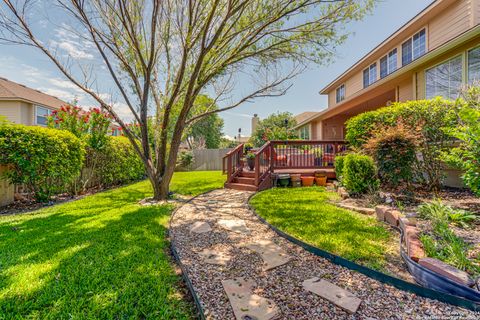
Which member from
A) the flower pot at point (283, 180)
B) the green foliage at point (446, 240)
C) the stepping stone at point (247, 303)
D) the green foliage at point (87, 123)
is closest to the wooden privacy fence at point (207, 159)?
the green foliage at point (87, 123)

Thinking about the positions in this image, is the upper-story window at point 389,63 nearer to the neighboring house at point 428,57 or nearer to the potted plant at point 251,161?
the neighboring house at point 428,57

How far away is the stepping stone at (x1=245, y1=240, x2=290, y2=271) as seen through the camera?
8.62 feet

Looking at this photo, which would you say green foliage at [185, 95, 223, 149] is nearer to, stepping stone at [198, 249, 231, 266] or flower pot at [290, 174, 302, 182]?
flower pot at [290, 174, 302, 182]

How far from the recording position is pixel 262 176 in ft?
24.3

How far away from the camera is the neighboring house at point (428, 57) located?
6252mm

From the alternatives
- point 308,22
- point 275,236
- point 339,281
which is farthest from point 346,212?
point 308,22

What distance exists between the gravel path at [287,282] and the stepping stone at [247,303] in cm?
5

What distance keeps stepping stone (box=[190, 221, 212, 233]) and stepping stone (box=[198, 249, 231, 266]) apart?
796 mm

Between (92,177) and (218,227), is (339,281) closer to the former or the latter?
(218,227)

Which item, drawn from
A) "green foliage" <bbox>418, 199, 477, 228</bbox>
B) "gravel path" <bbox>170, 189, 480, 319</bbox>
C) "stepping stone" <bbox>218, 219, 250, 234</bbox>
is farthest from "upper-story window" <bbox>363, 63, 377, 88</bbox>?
"gravel path" <bbox>170, 189, 480, 319</bbox>

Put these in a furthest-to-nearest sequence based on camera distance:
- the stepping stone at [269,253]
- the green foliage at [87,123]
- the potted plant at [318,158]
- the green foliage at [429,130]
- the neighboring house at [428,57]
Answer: the potted plant at [318,158], the green foliage at [87,123], the neighboring house at [428,57], the green foliage at [429,130], the stepping stone at [269,253]

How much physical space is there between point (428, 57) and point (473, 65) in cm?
107

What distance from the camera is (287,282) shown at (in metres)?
2.24

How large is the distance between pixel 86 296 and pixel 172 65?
6.96 metres
